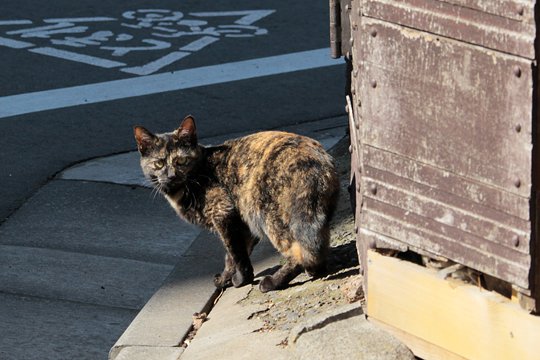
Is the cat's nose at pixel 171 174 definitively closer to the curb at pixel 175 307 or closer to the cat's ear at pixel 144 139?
the cat's ear at pixel 144 139

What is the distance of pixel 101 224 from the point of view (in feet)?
24.2

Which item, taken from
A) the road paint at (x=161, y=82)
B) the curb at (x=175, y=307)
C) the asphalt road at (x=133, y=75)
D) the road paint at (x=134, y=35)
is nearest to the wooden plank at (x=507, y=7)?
the curb at (x=175, y=307)

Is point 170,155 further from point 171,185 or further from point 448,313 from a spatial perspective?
point 448,313

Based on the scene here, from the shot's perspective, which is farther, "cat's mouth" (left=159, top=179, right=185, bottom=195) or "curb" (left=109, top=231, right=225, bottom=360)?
"cat's mouth" (left=159, top=179, right=185, bottom=195)

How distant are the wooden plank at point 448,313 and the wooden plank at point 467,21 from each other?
37.8 inches

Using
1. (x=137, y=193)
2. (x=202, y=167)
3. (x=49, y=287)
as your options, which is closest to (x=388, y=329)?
(x=202, y=167)

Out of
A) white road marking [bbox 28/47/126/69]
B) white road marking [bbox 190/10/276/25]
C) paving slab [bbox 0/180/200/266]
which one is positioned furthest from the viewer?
white road marking [bbox 190/10/276/25]

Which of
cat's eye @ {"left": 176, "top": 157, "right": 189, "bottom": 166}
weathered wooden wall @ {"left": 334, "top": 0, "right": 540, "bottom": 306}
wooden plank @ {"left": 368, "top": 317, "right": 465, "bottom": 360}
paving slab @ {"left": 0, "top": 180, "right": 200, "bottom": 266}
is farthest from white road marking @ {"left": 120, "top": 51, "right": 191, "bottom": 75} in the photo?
wooden plank @ {"left": 368, "top": 317, "right": 465, "bottom": 360}

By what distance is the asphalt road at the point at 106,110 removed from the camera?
6.21m

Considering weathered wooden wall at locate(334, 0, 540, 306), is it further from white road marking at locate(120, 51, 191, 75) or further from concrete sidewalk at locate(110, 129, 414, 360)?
white road marking at locate(120, 51, 191, 75)

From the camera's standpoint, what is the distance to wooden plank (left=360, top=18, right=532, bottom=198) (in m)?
3.67

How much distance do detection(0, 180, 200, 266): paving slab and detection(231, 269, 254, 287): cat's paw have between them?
2.96 feet

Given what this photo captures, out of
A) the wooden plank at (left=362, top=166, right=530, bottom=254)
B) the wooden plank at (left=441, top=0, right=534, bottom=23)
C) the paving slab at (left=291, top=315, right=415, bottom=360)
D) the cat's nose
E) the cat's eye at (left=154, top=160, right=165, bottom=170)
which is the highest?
the wooden plank at (left=441, top=0, right=534, bottom=23)

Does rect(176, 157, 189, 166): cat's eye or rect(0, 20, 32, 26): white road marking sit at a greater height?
rect(176, 157, 189, 166): cat's eye
